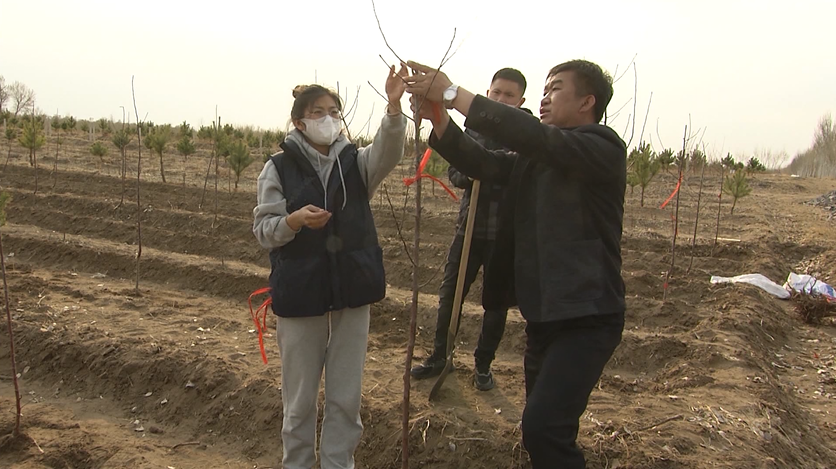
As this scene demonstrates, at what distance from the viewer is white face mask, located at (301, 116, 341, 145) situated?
209 cm

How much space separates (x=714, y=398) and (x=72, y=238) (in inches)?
277

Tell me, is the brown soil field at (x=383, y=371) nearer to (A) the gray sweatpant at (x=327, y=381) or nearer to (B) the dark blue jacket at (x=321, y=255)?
(A) the gray sweatpant at (x=327, y=381)

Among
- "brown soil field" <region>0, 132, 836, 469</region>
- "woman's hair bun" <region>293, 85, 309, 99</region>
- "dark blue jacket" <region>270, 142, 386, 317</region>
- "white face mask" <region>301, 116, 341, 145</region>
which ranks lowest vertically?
"brown soil field" <region>0, 132, 836, 469</region>

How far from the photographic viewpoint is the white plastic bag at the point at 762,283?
577 cm

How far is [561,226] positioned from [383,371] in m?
2.13

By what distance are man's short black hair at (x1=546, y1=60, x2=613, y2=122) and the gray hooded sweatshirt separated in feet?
1.88

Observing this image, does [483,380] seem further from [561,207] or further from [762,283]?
[762,283]

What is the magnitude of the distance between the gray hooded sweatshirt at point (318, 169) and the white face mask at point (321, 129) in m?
0.04

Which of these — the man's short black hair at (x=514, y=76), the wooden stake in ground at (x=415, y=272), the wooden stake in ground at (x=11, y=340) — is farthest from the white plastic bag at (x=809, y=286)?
the wooden stake in ground at (x=11, y=340)

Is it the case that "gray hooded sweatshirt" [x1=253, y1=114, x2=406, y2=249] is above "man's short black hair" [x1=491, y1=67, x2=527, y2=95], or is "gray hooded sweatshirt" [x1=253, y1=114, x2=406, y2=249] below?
below

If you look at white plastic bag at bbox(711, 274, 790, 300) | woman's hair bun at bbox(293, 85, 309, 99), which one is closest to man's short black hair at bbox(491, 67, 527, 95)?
woman's hair bun at bbox(293, 85, 309, 99)

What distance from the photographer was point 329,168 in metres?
2.14

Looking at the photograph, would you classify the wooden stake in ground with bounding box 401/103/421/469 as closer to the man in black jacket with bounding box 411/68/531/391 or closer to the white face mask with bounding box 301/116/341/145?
the white face mask with bounding box 301/116/341/145

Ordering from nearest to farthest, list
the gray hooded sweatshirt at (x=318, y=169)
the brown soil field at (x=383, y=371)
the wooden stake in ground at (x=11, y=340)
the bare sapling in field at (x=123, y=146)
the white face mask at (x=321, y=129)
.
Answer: the gray hooded sweatshirt at (x=318, y=169), the white face mask at (x=321, y=129), the wooden stake in ground at (x=11, y=340), the brown soil field at (x=383, y=371), the bare sapling in field at (x=123, y=146)
